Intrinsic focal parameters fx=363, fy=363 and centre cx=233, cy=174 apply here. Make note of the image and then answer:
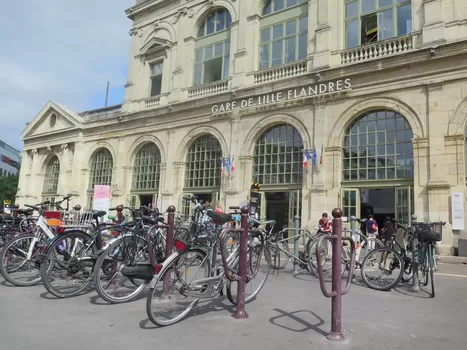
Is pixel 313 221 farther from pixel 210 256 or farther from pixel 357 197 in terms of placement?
pixel 210 256

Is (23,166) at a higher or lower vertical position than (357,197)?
higher

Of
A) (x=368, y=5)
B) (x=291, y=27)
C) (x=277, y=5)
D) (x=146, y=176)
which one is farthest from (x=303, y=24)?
(x=146, y=176)

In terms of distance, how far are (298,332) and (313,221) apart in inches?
444

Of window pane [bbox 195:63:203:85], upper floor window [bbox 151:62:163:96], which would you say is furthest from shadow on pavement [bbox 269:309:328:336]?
upper floor window [bbox 151:62:163:96]

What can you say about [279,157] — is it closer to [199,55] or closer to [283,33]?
[283,33]

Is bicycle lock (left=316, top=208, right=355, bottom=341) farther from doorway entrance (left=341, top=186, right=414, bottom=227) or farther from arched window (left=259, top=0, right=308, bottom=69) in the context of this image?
arched window (left=259, top=0, right=308, bottom=69)

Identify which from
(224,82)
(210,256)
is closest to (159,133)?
(224,82)

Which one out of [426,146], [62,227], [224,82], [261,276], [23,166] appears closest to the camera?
[261,276]

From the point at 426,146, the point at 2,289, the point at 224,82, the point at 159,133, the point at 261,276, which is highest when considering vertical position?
the point at 224,82

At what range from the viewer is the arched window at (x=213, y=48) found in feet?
67.5

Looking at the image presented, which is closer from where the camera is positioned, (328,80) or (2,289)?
(2,289)

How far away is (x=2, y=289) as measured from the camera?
567 cm

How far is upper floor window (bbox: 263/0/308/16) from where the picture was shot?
18331 millimetres

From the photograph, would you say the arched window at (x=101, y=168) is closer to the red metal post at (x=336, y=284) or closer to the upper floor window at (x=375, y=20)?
the upper floor window at (x=375, y=20)
